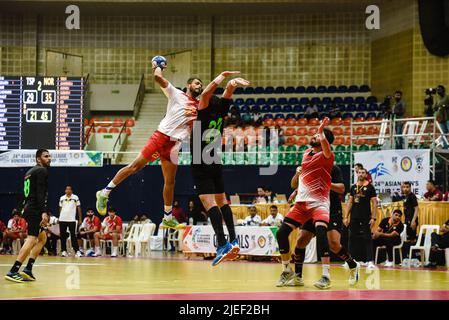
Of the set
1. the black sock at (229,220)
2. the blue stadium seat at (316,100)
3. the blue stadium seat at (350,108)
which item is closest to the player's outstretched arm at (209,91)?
the black sock at (229,220)

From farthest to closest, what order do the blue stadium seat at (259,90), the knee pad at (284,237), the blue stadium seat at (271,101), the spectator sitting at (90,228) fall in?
A: 1. the blue stadium seat at (259,90)
2. the blue stadium seat at (271,101)
3. the spectator sitting at (90,228)
4. the knee pad at (284,237)

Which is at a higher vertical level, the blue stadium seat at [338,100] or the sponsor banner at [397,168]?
the blue stadium seat at [338,100]

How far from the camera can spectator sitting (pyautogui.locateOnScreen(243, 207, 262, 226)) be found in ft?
82.5

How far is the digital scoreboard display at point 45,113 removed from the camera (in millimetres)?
28547

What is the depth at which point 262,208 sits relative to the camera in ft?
85.4

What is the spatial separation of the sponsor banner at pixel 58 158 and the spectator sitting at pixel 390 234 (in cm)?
1218

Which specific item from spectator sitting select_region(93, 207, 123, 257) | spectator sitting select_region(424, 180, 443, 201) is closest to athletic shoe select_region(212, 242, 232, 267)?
spectator sitting select_region(424, 180, 443, 201)

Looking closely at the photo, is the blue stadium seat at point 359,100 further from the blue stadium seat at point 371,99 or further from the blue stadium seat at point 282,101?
the blue stadium seat at point 282,101

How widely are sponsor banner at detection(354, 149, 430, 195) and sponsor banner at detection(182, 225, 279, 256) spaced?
413 centimetres

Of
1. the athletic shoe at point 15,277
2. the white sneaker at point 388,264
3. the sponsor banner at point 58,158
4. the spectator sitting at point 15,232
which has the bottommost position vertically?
the white sneaker at point 388,264

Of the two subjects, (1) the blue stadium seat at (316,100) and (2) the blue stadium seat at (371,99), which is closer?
(2) the blue stadium seat at (371,99)

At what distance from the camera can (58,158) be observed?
31.1 m
